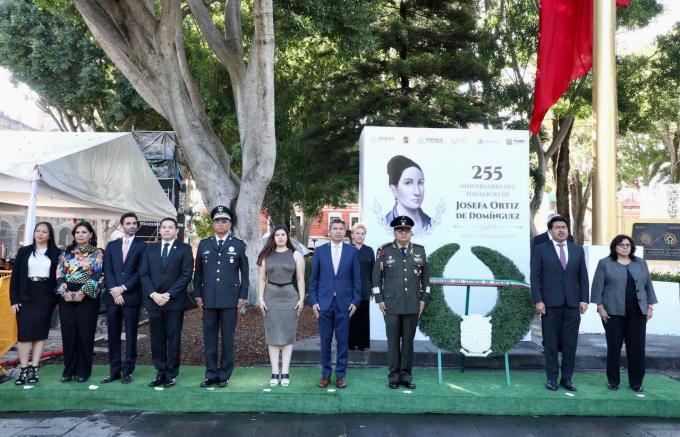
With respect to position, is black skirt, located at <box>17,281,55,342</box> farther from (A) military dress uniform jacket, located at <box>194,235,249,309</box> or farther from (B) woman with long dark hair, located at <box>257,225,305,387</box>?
(B) woman with long dark hair, located at <box>257,225,305,387</box>

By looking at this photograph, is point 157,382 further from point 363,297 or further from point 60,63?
point 60,63

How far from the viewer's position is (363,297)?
7.43 metres

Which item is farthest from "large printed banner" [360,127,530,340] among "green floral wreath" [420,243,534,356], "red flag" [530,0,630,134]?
"red flag" [530,0,630,134]

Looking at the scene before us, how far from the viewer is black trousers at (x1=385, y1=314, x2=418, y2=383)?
231 inches

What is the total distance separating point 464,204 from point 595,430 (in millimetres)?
3842

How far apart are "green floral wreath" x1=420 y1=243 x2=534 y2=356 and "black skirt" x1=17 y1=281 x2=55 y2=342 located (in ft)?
13.2

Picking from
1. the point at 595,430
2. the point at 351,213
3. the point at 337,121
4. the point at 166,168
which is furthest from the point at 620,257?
the point at 351,213

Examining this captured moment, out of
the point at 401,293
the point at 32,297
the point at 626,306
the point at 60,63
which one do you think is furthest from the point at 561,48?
the point at 60,63

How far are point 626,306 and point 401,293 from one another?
2.48 metres

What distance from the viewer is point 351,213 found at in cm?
5034

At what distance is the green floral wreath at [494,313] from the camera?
629cm

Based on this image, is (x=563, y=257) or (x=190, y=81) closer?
(x=563, y=257)

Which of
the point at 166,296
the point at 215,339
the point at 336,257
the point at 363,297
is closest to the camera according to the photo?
the point at 166,296

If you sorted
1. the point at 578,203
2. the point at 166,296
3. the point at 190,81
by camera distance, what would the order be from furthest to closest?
the point at 578,203 < the point at 190,81 < the point at 166,296
